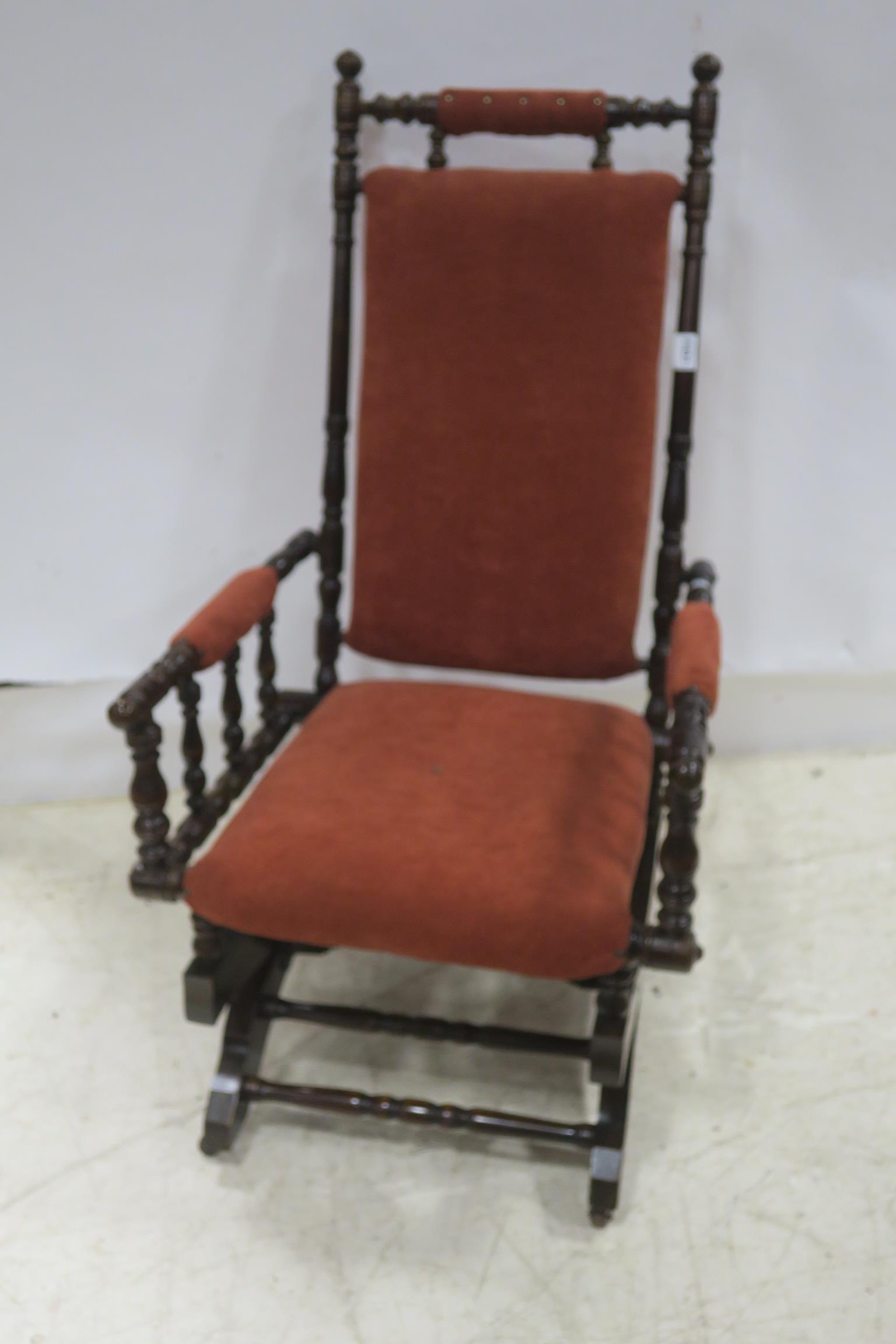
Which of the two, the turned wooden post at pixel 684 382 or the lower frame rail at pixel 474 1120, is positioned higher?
the turned wooden post at pixel 684 382

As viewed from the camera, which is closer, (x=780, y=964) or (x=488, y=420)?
(x=488, y=420)

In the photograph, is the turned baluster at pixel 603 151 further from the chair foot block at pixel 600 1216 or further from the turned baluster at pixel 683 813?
the chair foot block at pixel 600 1216

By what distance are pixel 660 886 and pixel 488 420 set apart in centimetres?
75

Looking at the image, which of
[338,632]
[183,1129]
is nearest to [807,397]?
[338,632]

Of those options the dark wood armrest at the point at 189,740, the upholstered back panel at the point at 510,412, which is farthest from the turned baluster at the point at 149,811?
the upholstered back panel at the point at 510,412

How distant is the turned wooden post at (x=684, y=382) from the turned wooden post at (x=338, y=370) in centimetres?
49

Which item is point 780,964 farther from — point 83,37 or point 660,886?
point 83,37

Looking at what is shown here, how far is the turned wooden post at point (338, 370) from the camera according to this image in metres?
1.72

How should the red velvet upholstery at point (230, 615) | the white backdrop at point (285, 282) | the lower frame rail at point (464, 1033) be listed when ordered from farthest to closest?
the white backdrop at point (285, 282) → the lower frame rail at point (464, 1033) → the red velvet upholstery at point (230, 615)

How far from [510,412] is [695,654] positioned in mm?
516

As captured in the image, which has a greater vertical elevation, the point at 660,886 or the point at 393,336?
the point at 393,336

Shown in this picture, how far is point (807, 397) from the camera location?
219 cm

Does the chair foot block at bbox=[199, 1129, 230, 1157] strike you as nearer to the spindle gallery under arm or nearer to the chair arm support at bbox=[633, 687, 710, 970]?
the spindle gallery under arm

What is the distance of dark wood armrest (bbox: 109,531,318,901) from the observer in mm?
1392
